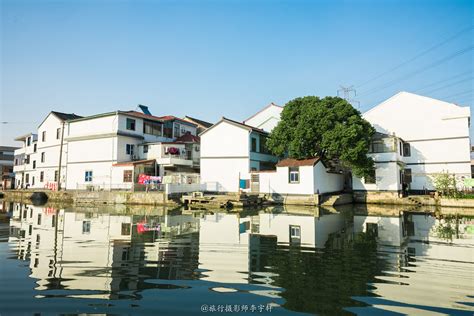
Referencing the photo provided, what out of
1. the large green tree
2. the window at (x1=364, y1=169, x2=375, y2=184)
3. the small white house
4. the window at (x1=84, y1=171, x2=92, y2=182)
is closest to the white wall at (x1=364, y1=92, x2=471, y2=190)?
the window at (x1=364, y1=169, x2=375, y2=184)

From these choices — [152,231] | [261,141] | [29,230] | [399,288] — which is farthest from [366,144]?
[29,230]

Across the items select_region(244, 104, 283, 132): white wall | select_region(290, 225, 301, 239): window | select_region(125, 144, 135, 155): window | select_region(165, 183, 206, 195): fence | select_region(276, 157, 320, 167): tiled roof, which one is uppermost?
select_region(244, 104, 283, 132): white wall

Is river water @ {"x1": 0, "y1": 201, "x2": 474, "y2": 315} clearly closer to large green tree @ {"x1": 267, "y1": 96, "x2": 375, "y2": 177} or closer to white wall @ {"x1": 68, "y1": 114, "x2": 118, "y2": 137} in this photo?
large green tree @ {"x1": 267, "y1": 96, "x2": 375, "y2": 177}

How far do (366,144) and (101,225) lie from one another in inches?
846

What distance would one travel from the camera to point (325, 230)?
42.4 feet

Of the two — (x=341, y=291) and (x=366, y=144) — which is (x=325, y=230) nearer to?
(x=341, y=291)

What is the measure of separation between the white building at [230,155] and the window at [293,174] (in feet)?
13.0

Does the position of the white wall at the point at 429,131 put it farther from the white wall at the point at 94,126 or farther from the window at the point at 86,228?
the window at the point at 86,228

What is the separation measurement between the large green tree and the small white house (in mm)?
1375

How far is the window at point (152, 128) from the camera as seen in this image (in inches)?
1377

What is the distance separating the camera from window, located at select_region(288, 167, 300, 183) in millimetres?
26139

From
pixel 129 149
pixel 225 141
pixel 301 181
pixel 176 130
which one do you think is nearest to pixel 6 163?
pixel 129 149

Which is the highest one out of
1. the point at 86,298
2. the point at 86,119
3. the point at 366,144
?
the point at 86,119

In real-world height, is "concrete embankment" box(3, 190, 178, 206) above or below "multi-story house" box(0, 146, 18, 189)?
below
